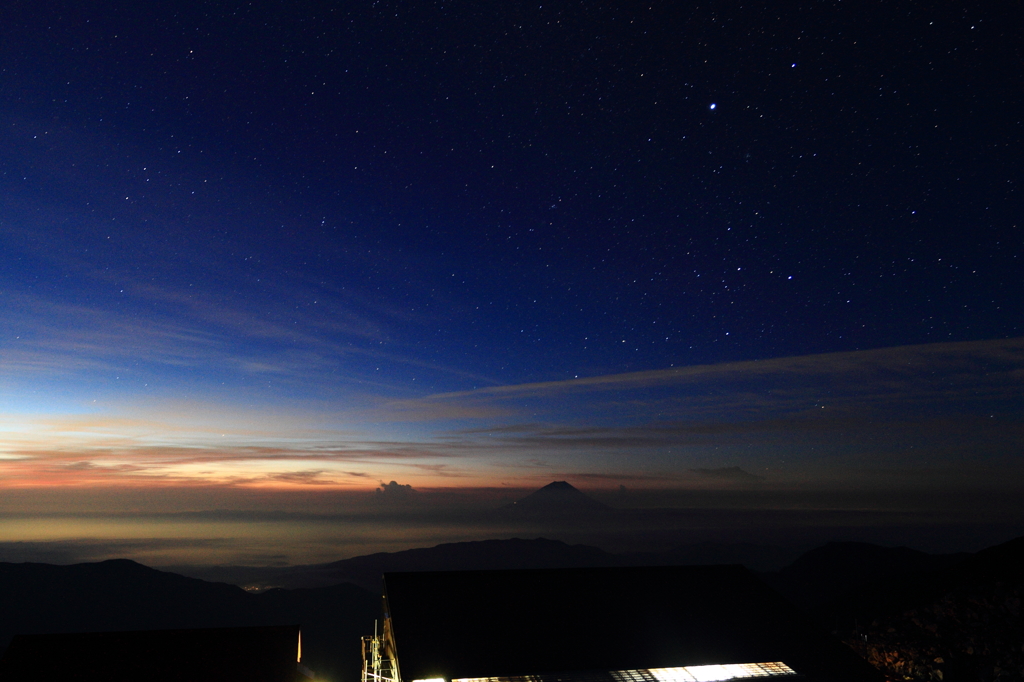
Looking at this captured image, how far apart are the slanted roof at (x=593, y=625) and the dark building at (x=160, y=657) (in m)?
3.57

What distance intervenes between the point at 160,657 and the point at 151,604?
194529mm

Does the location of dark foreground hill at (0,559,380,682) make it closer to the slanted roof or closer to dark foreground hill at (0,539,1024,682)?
dark foreground hill at (0,539,1024,682)

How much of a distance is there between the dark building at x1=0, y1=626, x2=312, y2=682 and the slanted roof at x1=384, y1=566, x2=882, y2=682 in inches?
141

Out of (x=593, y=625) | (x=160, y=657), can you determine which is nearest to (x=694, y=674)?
(x=593, y=625)

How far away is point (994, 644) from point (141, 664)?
33821 millimetres

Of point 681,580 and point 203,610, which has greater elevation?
point 681,580

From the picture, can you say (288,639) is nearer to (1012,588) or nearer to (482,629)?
(482,629)

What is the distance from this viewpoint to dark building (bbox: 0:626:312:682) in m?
17.5

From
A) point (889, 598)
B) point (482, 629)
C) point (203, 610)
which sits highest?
point (482, 629)

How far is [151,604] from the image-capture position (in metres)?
179

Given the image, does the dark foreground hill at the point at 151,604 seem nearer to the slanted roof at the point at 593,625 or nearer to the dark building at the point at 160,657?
the dark building at the point at 160,657

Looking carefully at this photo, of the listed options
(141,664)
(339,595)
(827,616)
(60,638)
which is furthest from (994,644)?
(339,595)

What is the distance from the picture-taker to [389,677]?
18766 mm

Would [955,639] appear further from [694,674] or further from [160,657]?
[160,657]
